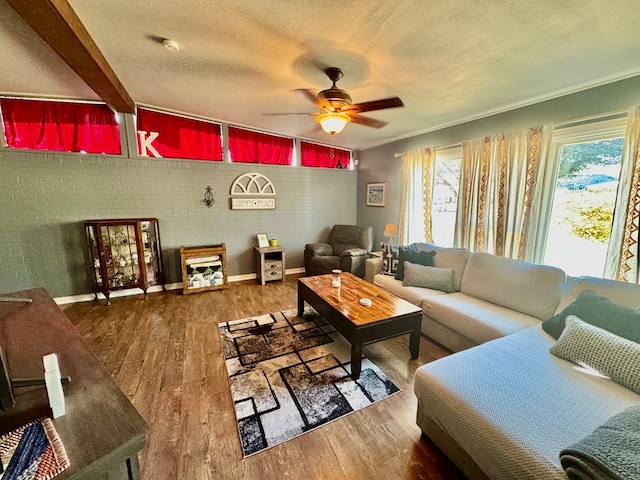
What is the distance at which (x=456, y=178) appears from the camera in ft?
11.5

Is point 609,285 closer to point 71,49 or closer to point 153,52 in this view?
point 153,52

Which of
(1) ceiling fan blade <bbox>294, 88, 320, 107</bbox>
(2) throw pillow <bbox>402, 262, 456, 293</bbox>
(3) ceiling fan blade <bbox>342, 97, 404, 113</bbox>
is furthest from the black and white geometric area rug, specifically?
(1) ceiling fan blade <bbox>294, 88, 320, 107</bbox>

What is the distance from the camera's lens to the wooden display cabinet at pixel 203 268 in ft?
12.3

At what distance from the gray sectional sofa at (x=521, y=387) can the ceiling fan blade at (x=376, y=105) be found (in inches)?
72.7

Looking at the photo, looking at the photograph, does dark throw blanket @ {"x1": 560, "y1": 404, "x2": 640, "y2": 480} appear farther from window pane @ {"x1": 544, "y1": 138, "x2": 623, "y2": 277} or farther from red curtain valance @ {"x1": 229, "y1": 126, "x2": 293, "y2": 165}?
red curtain valance @ {"x1": 229, "y1": 126, "x2": 293, "y2": 165}

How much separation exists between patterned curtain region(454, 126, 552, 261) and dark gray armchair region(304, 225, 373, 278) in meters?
1.47

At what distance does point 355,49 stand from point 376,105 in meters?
0.42

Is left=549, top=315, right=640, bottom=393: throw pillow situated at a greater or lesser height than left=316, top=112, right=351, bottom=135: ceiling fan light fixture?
lesser

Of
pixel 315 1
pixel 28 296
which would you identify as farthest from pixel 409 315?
pixel 28 296

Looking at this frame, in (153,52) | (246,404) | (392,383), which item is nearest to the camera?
(246,404)

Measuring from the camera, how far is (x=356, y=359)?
2.00 meters

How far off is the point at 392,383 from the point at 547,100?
304 cm

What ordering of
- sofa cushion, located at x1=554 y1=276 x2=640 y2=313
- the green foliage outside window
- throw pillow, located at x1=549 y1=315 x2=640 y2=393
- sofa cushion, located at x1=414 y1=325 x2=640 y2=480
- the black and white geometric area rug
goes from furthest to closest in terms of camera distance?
the green foliage outside window, sofa cushion, located at x1=554 y1=276 x2=640 y2=313, the black and white geometric area rug, throw pillow, located at x1=549 y1=315 x2=640 y2=393, sofa cushion, located at x1=414 y1=325 x2=640 y2=480

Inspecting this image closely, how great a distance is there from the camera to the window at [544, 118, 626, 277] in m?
2.25
